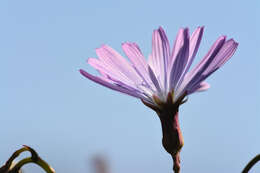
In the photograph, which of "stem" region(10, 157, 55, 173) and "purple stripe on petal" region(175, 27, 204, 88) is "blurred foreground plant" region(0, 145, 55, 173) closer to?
"stem" region(10, 157, 55, 173)

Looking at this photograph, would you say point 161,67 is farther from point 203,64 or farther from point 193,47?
point 203,64

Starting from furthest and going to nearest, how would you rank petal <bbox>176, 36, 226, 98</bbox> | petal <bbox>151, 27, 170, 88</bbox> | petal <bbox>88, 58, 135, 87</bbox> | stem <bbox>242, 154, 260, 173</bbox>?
petal <bbox>151, 27, 170, 88</bbox> → petal <bbox>88, 58, 135, 87</bbox> → petal <bbox>176, 36, 226, 98</bbox> → stem <bbox>242, 154, 260, 173</bbox>

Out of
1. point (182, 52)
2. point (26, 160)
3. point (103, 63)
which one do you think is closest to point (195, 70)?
point (182, 52)

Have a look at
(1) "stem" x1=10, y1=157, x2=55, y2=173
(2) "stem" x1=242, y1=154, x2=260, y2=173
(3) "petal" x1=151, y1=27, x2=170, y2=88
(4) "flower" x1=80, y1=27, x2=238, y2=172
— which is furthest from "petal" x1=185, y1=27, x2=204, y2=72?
(1) "stem" x1=10, y1=157, x2=55, y2=173

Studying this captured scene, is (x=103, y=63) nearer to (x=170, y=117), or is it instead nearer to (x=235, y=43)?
(x=170, y=117)


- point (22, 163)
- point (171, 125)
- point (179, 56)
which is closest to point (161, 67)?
point (179, 56)

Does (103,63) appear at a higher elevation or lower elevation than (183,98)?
higher
